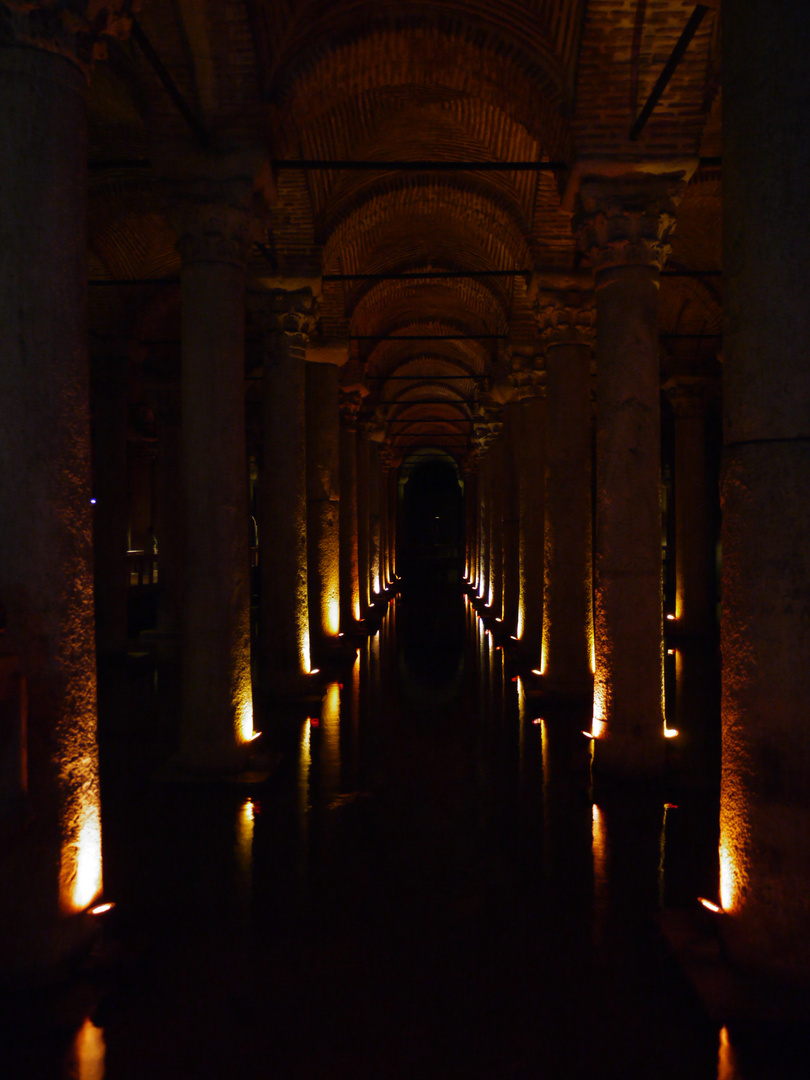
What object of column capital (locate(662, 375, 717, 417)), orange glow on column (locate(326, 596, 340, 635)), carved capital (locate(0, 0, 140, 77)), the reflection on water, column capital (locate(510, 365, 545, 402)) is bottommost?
the reflection on water

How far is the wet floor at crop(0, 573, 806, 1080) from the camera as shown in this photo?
113 inches

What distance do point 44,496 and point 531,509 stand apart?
8.76 metres

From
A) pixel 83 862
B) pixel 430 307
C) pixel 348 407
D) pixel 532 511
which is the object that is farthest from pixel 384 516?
pixel 83 862

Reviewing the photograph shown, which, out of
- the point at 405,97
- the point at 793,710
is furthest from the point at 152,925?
the point at 405,97

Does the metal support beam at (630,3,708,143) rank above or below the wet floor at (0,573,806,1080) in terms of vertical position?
above

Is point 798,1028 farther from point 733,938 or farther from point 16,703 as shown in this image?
point 16,703

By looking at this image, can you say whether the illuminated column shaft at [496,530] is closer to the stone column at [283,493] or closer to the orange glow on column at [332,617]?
the orange glow on column at [332,617]

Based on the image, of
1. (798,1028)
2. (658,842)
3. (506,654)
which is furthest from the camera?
(506,654)

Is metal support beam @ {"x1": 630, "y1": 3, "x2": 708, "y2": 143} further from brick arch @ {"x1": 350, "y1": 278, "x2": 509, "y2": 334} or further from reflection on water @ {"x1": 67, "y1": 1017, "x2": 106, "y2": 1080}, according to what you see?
brick arch @ {"x1": 350, "y1": 278, "x2": 509, "y2": 334}

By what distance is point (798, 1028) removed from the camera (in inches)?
115

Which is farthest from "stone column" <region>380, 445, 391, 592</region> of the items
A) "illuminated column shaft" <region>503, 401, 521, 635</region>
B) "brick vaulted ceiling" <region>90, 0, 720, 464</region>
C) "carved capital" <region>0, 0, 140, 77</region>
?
"carved capital" <region>0, 0, 140, 77</region>

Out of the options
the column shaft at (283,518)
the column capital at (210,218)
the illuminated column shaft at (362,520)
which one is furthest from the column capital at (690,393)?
the column capital at (210,218)

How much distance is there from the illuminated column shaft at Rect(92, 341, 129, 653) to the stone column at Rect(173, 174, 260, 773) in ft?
25.1

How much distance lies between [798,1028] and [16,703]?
9.96 ft
